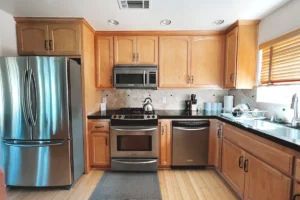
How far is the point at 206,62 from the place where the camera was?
2.89 metres

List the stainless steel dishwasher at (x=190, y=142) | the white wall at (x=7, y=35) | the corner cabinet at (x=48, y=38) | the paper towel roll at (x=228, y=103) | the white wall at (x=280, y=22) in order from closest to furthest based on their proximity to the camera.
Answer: the white wall at (x=280, y=22) < the white wall at (x=7, y=35) < the corner cabinet at (x=48, y=38) < the stainless steel dishwasher at (x=190, y=142) < the paper towel roll at (x=228, y=103)

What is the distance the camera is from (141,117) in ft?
8.39

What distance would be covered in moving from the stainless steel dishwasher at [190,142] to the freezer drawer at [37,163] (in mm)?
1565

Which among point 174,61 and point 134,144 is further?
point 174,61

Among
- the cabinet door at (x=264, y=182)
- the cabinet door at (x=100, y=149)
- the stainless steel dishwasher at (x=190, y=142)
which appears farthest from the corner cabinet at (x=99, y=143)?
the cabinet door at (x=264, y=182)

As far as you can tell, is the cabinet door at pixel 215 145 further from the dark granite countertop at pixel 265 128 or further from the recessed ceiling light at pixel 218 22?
the recessed ceiling light at pixel 218 22

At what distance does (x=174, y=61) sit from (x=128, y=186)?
83.2 inches

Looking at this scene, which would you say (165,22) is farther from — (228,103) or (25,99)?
(25,99)

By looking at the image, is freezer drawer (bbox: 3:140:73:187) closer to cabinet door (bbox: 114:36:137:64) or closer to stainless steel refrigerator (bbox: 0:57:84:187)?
stainless steel refrigerator (bbox: 0:57:84:187)

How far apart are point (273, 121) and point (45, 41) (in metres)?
3.29

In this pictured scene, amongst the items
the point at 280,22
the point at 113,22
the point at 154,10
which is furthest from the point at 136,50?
the point at 280,22

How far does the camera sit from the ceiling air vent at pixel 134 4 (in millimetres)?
1889

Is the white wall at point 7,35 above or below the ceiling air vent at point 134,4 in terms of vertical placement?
below

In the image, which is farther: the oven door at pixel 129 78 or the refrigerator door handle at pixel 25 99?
the oven door at pixel 129 78
